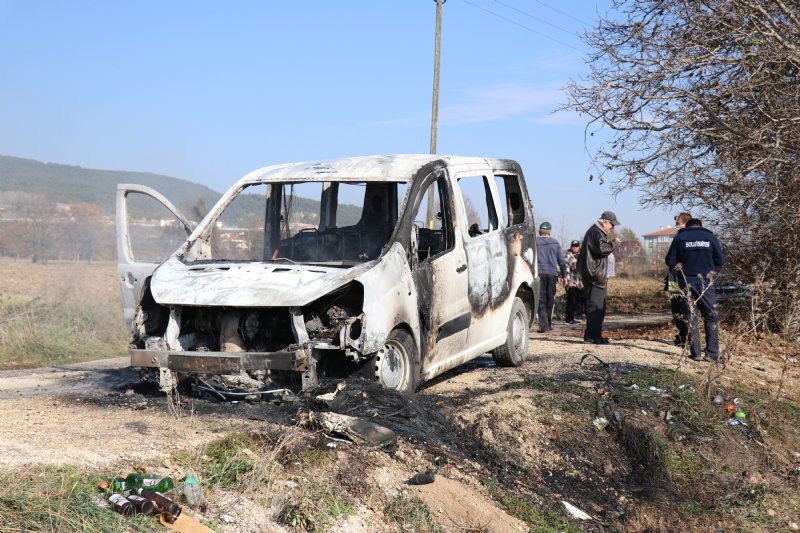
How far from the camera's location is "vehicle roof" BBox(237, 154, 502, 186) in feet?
26.3

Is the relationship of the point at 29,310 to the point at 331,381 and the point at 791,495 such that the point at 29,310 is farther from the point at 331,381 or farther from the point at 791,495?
the point at 791,495

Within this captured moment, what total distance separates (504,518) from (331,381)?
5.96 feet

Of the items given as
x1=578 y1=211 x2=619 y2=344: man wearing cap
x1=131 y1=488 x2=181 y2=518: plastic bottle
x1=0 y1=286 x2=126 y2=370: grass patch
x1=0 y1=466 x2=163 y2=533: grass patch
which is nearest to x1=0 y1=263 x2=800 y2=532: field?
x1=0 y1=466 x2=163 y2=533: grass patch

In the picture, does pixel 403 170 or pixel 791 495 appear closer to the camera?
pixel 791 495

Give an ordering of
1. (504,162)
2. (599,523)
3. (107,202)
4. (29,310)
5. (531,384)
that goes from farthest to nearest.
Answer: (107,202) < (29,310) < (504,162) < (531,384) < (599,523)

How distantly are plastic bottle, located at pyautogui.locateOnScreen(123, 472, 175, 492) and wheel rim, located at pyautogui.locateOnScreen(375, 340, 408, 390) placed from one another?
7.80ft

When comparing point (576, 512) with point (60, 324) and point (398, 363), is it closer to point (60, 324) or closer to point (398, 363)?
point (398, 363)

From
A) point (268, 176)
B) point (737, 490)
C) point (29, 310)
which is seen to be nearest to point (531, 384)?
point (737, 490)

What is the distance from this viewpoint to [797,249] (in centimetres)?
1337

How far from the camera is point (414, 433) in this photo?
20.6 feet

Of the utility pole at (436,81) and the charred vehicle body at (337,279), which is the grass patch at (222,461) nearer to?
the charred vehicle body at (337,279)

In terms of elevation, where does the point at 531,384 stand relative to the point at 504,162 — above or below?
below

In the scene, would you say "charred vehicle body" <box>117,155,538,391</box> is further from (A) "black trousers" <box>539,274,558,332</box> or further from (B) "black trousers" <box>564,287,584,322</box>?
(B) "black trousers" <box>564,287,584,322</box>

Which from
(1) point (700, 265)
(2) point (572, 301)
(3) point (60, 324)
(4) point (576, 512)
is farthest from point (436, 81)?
(4) point (576, 512)
